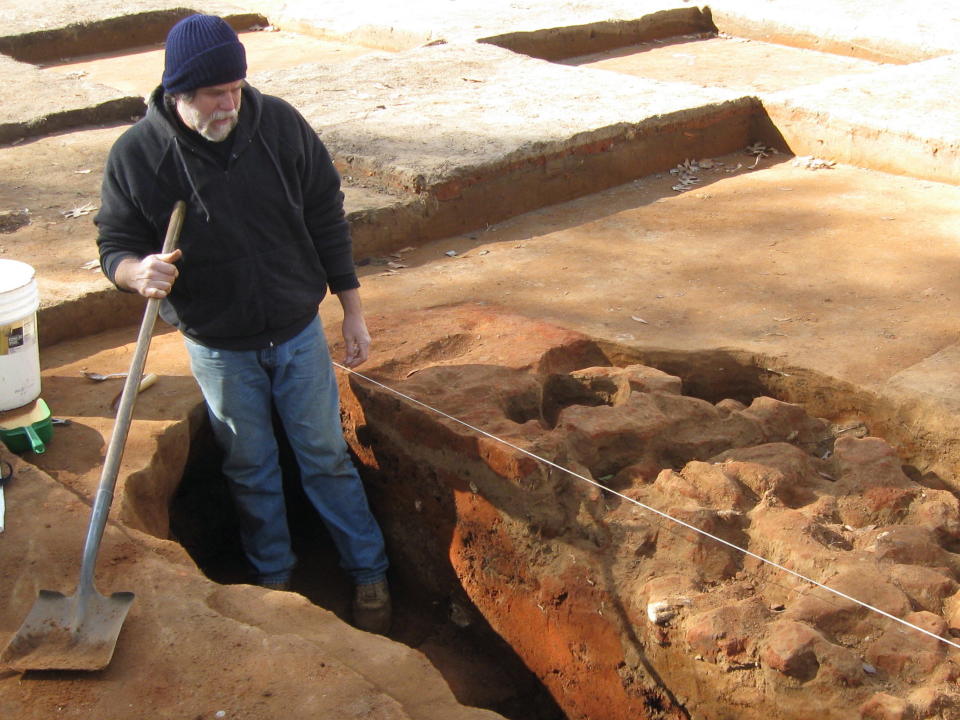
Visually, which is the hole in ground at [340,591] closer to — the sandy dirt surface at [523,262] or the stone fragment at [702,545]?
the sandy dirt surface at [523,262]

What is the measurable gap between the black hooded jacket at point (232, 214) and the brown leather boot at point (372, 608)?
1.08 metres

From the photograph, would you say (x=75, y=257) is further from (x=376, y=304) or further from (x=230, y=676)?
(x=230, y=676)

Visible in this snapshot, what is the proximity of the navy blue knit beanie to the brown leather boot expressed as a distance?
75.8 inches

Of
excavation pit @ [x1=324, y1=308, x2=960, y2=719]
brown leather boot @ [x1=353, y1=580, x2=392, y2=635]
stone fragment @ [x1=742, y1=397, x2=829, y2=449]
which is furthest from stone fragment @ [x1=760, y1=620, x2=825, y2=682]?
brown leather boot @ [x1=353, y1=580, x2=392, y2=635]

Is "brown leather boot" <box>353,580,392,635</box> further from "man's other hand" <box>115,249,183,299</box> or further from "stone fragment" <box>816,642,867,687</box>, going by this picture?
Result: "stone fragment" <box>816,642,867,687</box>

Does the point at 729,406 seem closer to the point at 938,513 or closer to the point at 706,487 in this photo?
the point at 706,487

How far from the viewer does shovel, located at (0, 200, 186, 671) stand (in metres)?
2.74

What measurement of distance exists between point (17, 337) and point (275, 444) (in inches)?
37.0

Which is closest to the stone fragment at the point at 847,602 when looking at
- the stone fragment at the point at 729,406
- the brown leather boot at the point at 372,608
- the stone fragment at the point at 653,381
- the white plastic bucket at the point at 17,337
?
the stone fragment at the point at 729,406

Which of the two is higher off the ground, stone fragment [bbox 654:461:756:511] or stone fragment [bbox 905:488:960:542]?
stone fragment [bbox 905:488:960:542]

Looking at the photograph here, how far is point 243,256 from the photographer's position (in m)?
3.46

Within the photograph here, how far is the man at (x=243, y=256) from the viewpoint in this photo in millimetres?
3234

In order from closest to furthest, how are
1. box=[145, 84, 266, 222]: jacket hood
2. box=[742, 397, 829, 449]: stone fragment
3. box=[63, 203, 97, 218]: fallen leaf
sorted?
1. box=[145, 84, 266, 222]: jacket hood
2. box=[742, 397, 829, 449]: stone fragment
3. box=[63, 203, 97, 218]: fallen leaf

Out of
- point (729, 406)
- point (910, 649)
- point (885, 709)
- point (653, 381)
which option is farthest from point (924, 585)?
point (653, 381)
